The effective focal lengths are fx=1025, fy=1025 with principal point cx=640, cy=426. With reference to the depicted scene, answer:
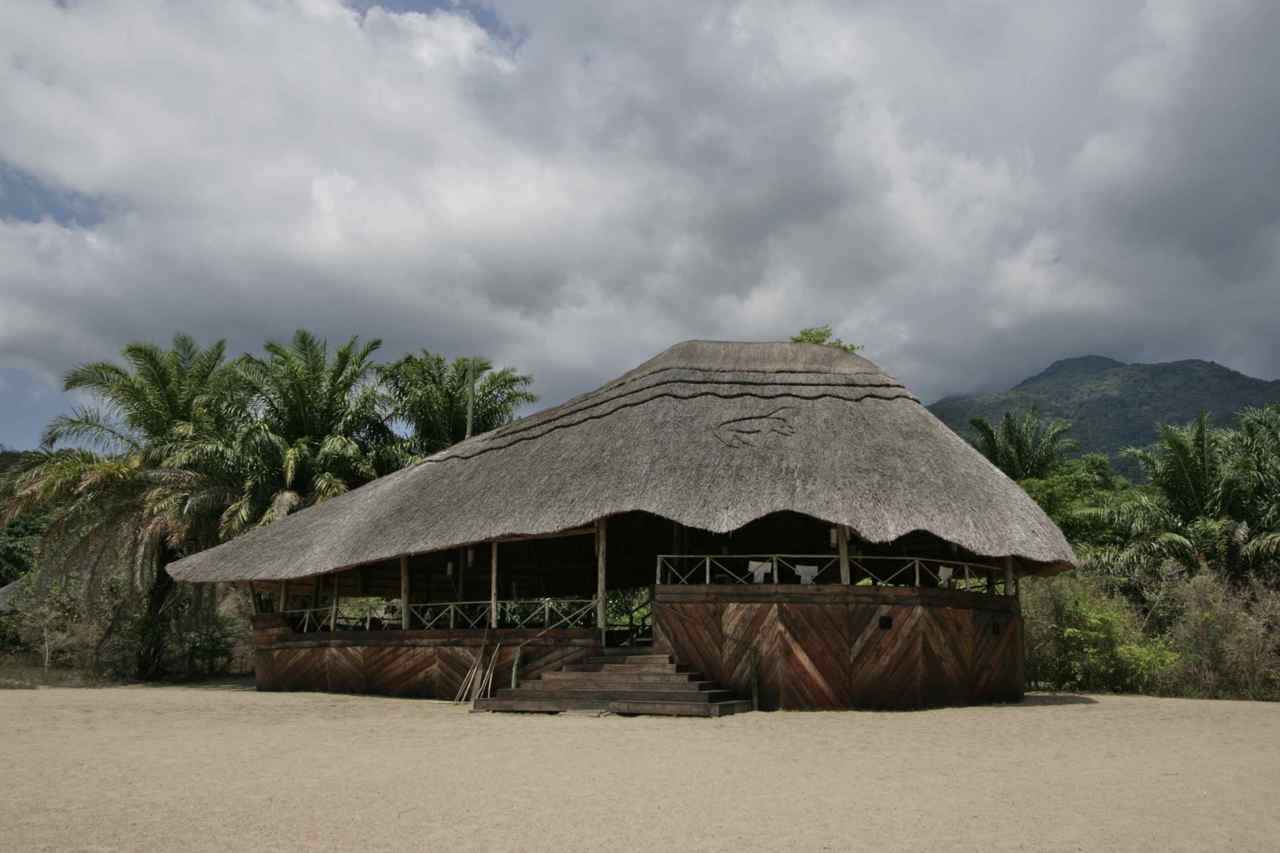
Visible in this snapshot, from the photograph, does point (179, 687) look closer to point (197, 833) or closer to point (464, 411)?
point (464, 411)

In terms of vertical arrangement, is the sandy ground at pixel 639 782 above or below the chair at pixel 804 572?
below

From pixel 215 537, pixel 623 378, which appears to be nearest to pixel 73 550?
pixel 215 537

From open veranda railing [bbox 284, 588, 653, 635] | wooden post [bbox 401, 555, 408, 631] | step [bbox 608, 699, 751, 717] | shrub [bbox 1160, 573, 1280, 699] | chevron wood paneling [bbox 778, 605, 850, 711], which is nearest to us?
step [bbox 608, 699, 751, 717]

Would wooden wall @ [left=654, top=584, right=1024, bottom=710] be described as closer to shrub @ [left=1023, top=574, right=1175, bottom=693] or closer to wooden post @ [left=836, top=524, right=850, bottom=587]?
wooden post @ [left=836, top=524, right=850, bottom=587]

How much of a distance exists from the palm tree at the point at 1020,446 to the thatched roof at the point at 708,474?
55.2 feet

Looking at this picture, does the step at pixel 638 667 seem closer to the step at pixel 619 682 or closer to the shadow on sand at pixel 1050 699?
the step at pixel 619 682

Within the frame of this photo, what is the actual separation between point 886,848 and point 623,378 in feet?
51.4

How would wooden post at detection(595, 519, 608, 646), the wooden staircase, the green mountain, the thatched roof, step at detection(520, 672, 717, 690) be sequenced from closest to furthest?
the wooden staircase → step at detection(520, 672, 717, 690) → the thatched roof → wooden post at detection(595, 519, 608, 646) → the green mountain

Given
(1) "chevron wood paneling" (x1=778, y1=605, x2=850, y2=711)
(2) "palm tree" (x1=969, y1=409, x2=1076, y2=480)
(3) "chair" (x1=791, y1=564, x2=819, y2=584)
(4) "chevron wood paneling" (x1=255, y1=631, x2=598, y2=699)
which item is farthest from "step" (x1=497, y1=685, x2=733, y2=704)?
(2) "palm tree" (x1=969, y1=409, x2=1076, y2=480)

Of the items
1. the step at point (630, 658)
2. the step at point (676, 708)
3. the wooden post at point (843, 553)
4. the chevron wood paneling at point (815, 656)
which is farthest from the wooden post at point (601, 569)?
the wooden post at point (843, 553)

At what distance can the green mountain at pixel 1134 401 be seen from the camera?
150 m

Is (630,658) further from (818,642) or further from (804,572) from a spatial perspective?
(804,572)

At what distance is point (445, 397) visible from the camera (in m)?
31.5

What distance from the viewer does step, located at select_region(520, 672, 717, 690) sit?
565 inches
